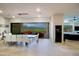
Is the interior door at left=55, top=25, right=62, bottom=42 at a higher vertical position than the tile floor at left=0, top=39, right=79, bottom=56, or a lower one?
higher

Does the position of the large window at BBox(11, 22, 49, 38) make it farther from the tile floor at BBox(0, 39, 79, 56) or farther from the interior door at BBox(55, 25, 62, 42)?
the tile floor at BBox(0, 39, 79, 56)

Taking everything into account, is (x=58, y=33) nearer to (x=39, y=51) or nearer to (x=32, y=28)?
(x=39, y=51)

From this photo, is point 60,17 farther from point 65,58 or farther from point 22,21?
point 65,58

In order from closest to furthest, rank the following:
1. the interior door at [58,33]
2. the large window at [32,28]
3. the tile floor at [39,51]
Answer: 1. the tile floor at [39,51]
2. the interior door at [58,33]
3. the large window at [32,28]

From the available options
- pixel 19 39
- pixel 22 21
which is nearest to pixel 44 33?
pixel 22 21

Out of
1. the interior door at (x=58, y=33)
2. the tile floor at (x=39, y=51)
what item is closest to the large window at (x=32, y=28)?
the interior door at (x=58, y=33)

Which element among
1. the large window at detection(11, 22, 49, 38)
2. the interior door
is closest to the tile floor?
the interior door

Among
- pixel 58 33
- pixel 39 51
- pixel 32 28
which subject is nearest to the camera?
pixel 39 51

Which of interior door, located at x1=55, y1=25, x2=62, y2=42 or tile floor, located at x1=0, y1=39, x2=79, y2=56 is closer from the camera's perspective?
tile floor, located at x1=0, y1=39, x2=79, y2=56

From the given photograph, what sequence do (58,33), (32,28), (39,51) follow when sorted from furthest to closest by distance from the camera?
(32,28) → (58,33) → (39,51)

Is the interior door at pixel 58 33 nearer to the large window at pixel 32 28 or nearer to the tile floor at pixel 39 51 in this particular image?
the tile floor at pixel 39 51

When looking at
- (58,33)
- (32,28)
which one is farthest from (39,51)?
(32,28)

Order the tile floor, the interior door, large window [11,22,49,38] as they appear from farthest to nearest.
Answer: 1. large window [11,22,49,38]
2. the interior door
3. the tile floor

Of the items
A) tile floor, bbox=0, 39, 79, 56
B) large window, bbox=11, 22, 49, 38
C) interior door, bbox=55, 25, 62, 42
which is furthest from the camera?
large window, bbox=11, 22, 49, 38
